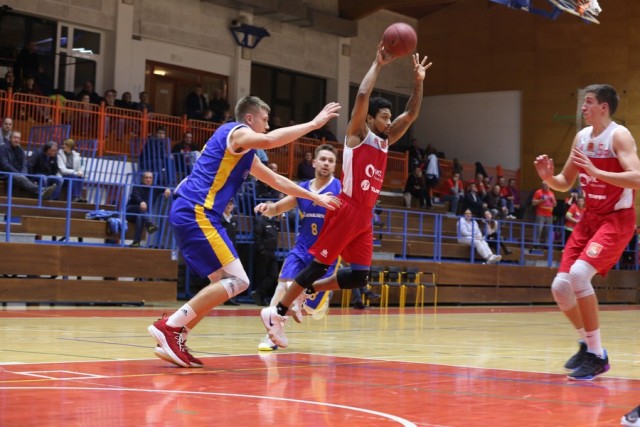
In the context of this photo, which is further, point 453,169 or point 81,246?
point 453,169

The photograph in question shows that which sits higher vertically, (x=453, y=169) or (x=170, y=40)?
(x=170, y=40)

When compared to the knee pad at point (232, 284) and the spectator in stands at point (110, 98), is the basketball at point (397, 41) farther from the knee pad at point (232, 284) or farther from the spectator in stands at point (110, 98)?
the spectator in stands at point (110, 98)

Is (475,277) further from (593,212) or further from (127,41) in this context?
(593,212)

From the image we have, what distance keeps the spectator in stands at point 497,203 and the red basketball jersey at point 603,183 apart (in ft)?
64.8

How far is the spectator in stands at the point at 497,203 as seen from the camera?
2697 cm

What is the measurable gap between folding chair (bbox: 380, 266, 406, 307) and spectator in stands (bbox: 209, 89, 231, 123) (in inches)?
314

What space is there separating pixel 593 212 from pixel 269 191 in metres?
12.2

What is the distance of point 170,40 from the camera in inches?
1029

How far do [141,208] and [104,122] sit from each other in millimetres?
5395

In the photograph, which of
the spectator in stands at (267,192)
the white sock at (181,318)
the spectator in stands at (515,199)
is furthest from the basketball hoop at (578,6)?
the spectator in stands at (515,199)

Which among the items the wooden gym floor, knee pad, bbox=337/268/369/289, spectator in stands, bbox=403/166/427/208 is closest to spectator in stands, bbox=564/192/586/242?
spectator in stands, bbox=403/166/427/208

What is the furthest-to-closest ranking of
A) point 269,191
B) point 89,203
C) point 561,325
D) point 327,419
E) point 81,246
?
point 269,191 → point 89,203 → point 81,246 → point 561,325 → point 327,419

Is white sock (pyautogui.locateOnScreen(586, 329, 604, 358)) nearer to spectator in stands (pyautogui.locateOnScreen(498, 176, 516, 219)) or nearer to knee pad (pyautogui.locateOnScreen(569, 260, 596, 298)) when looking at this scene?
knee pad (pyautogui.locateOnScreen(569, 260, 596, 298))

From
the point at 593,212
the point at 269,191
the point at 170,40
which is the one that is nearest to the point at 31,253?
the point at 269,191
